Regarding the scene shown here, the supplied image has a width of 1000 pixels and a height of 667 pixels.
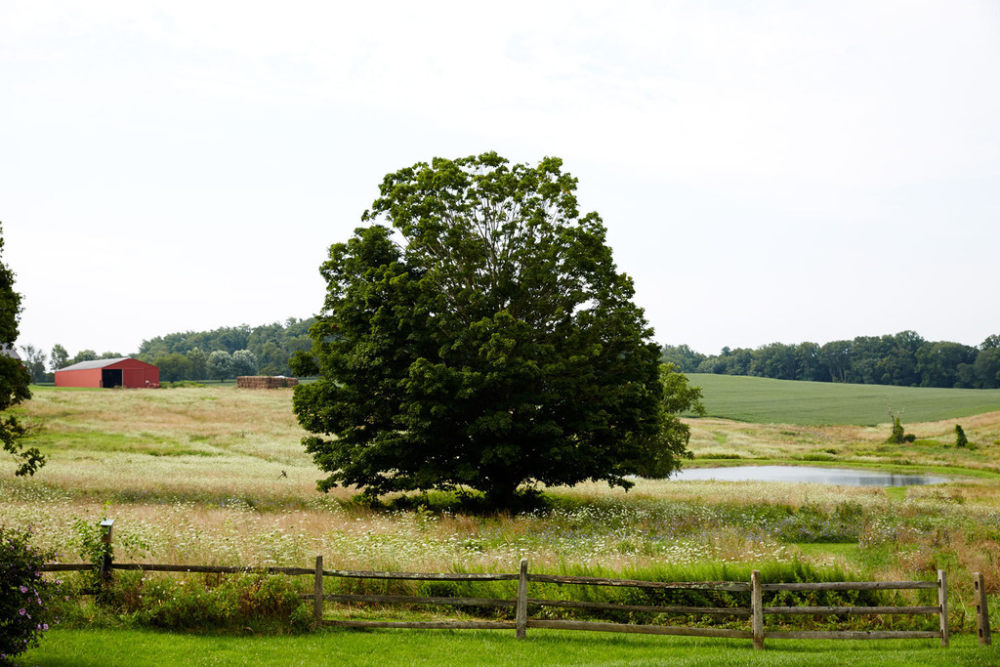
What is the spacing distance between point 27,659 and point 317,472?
3020 centimetres

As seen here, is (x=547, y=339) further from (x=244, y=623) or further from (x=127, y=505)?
(x=244, y=623)

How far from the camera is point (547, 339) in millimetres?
29734

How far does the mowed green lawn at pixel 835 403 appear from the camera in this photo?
108 meters

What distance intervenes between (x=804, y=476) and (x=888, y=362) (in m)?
134

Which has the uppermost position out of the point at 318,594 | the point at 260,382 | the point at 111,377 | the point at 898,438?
the point at 111,377

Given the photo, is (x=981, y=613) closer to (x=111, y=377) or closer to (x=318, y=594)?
(x=318, y=594)

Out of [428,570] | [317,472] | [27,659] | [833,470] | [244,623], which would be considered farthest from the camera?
[833,470]

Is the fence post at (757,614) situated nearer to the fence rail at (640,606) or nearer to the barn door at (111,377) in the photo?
the fence rail at (640,606)

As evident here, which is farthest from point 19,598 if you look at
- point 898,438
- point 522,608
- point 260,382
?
point 260,382

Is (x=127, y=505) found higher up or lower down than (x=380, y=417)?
lower down

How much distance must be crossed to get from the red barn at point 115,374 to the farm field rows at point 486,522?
181 feet

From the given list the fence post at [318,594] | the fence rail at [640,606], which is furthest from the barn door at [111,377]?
the fence post at [318,594]

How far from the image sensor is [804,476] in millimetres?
56500

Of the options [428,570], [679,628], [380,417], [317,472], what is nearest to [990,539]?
[679,628]
